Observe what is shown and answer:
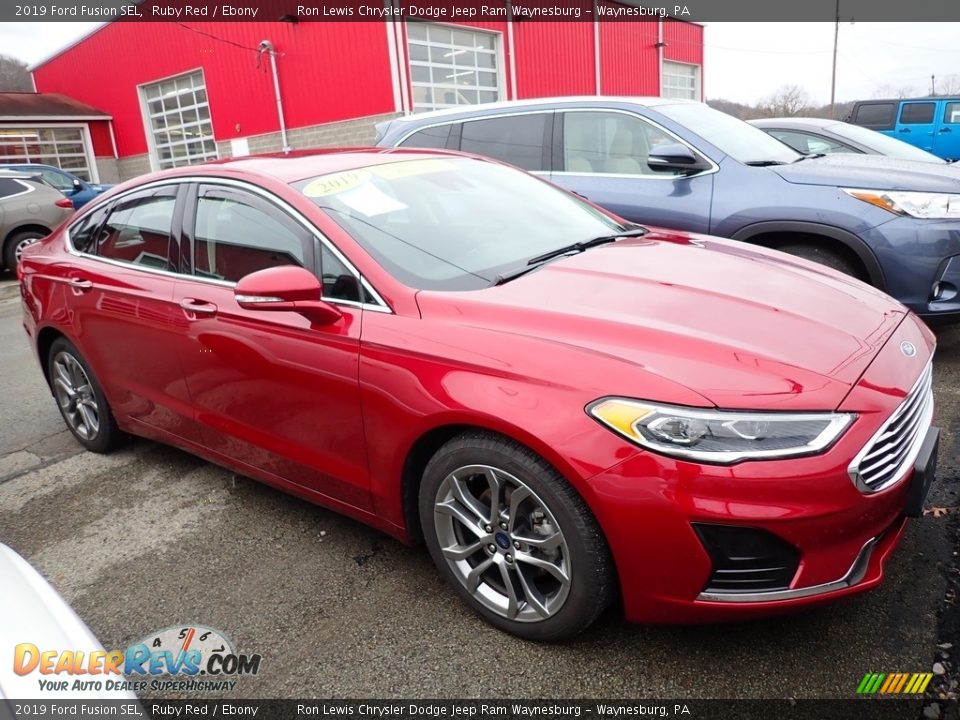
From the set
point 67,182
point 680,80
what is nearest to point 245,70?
point 67,182

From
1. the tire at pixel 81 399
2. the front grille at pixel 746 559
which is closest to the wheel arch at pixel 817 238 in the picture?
the front grille at pixel 746 559

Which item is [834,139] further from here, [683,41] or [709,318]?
[683,41]

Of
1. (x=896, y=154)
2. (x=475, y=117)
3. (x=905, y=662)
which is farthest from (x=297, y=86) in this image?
Result: (x=905, y=662)

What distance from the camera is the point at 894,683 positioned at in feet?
6.42

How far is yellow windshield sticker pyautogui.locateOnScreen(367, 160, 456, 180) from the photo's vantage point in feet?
9.77

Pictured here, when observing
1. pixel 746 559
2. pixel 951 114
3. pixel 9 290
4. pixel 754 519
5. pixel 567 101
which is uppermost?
pixel 567 101

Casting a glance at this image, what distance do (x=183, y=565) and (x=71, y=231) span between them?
2.20 m

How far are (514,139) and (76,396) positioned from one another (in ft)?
11.7

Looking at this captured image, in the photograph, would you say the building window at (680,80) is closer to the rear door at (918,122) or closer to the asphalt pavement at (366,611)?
the rear door at (918,122)

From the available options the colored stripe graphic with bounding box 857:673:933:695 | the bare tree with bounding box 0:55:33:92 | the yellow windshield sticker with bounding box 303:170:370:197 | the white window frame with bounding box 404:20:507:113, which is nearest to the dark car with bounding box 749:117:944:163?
the yellow windshield sticker with bounding box 303:170:370:197

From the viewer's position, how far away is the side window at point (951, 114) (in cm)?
1532

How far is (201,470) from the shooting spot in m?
3.69

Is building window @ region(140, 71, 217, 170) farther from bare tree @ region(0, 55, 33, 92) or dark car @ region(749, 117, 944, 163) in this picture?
dark car @ region(749, 117, 944, 163)

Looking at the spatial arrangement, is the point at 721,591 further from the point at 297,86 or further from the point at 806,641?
the point at 297,86
